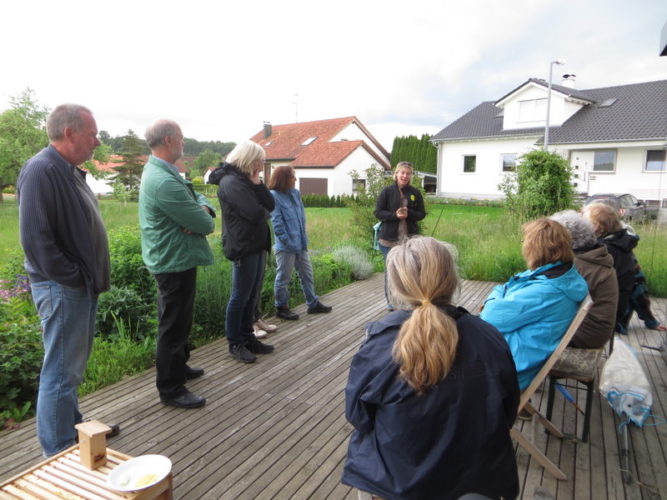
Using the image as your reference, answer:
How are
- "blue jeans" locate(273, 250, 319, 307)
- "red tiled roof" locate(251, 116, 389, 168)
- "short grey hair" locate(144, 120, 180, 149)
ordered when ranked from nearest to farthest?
"short grey hair" locate(144, 120, 180, 149) → "blue jeans" locate(273, 250, 319, 307) → "red tiled roof" locate(251, 116, 389, 168)

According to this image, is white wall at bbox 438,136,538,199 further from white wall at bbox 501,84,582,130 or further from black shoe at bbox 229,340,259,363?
black shoe at bbox 229,340,259,363

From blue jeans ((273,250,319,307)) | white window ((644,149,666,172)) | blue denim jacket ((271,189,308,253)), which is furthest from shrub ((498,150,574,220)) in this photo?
white window ((644,149,666,172))

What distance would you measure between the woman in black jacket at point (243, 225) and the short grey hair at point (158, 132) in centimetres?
79

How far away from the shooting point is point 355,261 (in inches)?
273

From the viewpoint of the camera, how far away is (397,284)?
4.70 ft

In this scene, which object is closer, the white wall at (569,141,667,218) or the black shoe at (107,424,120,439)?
the black shoe at (107,424,120,439)

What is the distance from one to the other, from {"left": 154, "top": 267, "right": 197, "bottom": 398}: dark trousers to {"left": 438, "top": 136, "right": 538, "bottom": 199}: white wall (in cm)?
2319

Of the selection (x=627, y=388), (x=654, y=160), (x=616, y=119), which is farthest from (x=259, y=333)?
(x=616, y=119)

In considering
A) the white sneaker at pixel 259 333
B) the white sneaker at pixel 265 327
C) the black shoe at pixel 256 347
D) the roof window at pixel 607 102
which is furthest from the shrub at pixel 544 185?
the roof window at pixel 607 102

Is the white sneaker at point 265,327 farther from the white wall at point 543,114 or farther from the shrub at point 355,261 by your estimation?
the white wall at point 543,114

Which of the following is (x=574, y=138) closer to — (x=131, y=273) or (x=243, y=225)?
(x=243, y=225)

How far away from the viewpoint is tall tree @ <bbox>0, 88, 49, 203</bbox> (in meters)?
22.8

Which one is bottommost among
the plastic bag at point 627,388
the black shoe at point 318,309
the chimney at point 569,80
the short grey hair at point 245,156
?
the black shoe at point 318,309

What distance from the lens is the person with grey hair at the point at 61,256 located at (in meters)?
1.98
